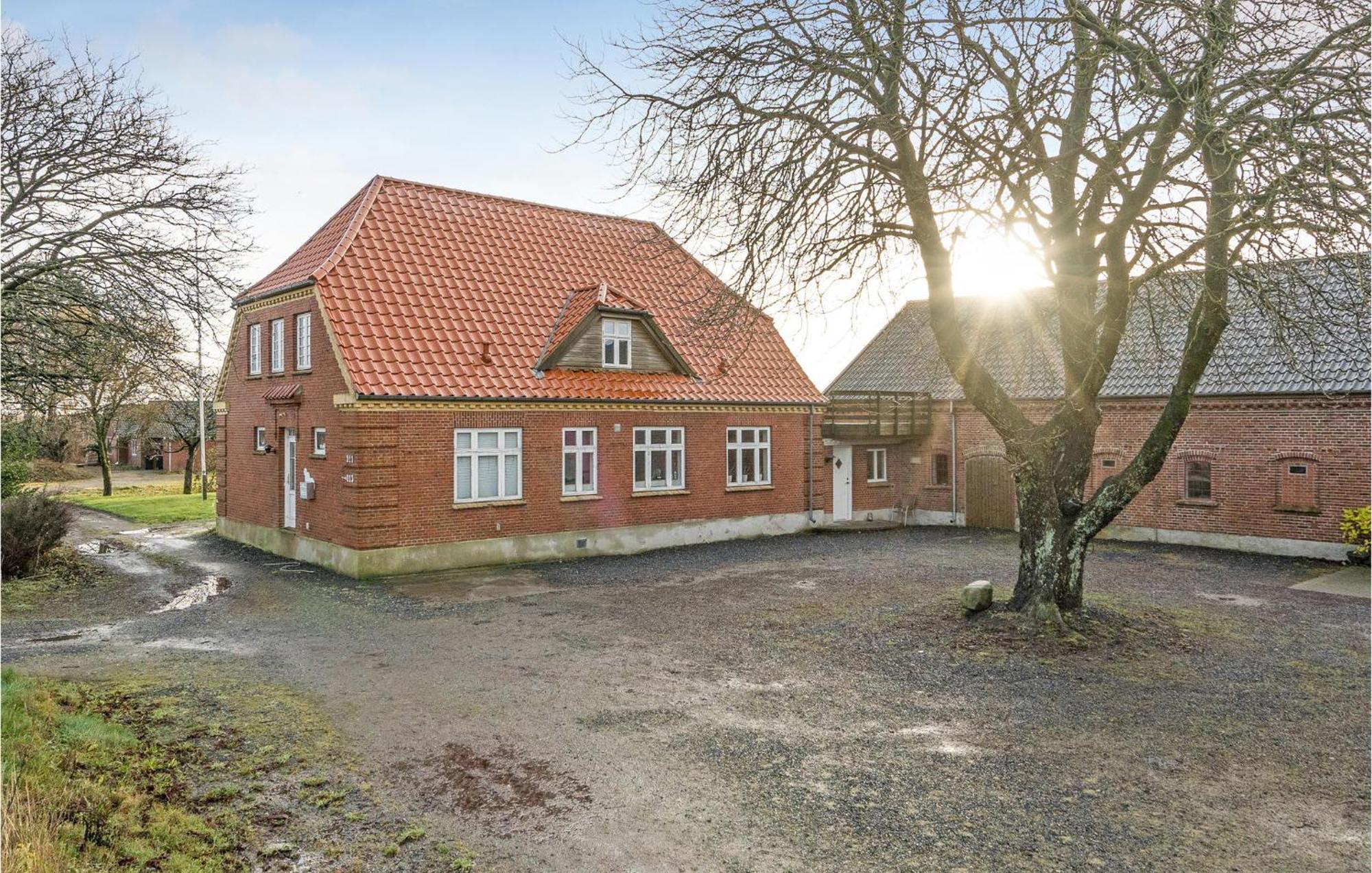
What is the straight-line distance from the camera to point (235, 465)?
22.0 meters

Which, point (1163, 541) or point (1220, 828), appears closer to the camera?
point (1220, 828)

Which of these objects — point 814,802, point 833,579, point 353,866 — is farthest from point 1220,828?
point 833,579

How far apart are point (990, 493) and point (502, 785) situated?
71.1ft

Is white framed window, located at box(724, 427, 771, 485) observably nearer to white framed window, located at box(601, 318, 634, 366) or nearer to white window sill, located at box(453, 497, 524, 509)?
white framed window, located at box(601, 318, 634, 366)

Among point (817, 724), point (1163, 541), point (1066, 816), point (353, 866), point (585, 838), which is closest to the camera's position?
point (353, 866)

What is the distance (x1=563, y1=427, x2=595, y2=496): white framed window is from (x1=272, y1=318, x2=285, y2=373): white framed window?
6.75 meters

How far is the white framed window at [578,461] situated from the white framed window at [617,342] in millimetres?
1883

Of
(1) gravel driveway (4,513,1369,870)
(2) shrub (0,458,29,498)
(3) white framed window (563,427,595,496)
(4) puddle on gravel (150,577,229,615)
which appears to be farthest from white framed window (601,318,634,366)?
(2) shrub (0,458,29,498)

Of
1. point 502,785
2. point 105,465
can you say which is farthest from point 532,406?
point 105,465

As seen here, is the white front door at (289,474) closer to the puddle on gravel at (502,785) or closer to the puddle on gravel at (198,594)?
the puddle on gravel at (198,594)

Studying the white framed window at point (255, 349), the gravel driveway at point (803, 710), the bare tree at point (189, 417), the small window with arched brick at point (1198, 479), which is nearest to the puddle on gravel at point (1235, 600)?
the gravel driveway at point (803, 710)

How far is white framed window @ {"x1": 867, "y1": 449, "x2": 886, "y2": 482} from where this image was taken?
27.6 meters

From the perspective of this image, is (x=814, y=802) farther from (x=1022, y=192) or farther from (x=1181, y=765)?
(x=1022, y=192)

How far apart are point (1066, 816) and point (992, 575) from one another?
441 inches
